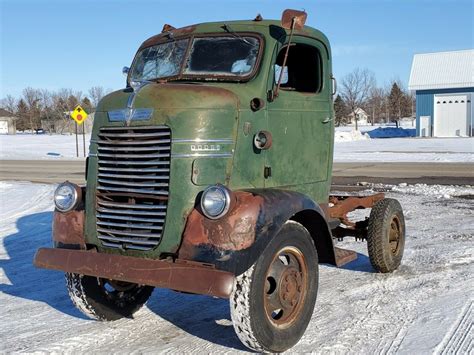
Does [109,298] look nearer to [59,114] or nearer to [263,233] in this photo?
[263,233]

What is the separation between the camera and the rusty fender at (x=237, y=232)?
3943 mm

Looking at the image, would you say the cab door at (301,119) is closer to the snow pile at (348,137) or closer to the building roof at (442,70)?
the snow pile at (348,137)

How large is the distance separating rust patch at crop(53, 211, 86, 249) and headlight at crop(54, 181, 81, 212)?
0.05m

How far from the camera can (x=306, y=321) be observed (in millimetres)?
4484

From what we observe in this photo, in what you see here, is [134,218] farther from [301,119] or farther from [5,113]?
[5,113]

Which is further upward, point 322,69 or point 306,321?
point 322,69

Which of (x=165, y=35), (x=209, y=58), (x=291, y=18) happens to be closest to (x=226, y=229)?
(x=209, y=58)

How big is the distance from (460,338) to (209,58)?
3.04m

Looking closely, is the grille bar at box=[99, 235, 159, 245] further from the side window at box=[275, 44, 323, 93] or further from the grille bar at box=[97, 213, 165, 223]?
the side window at box=[275, 44, 323, 93]

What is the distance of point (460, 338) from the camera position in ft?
14.5

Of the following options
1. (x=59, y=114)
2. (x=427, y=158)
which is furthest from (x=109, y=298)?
(x=59, y=114)

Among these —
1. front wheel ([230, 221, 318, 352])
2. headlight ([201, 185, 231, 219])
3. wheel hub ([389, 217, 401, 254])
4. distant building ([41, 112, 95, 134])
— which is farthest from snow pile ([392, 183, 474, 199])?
distant building ([41, 112, 95, 134])

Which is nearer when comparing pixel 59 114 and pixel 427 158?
pixel 427 158

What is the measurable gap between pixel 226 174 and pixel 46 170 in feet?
65.7
